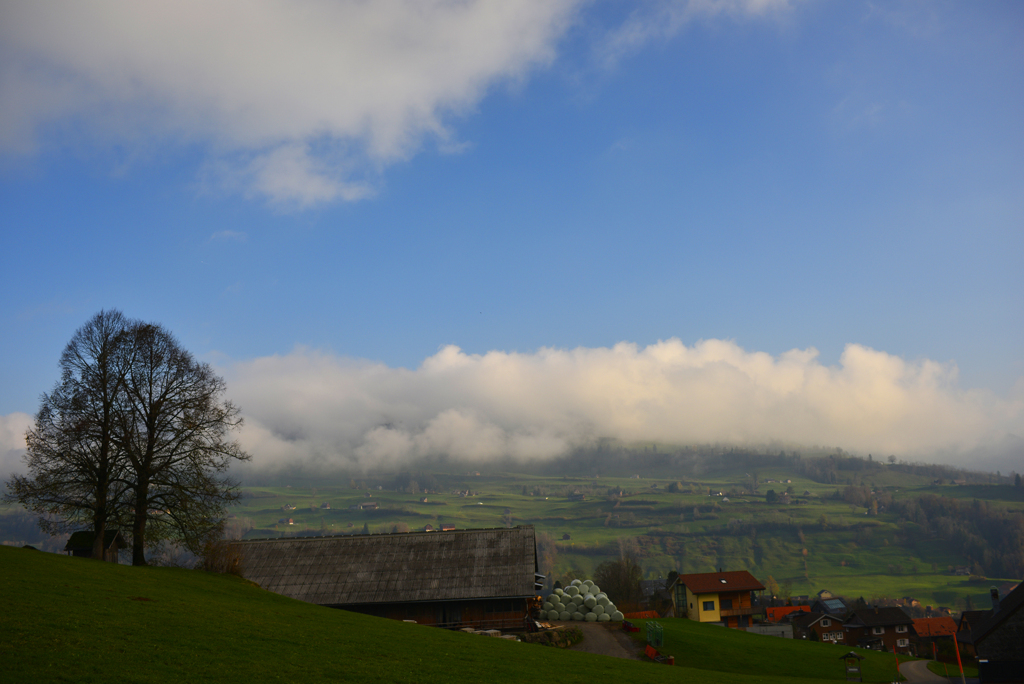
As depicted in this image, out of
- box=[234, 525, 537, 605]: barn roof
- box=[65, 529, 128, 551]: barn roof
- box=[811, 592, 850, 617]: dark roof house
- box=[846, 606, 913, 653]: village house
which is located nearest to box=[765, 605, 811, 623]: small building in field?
box=[811, 592, 850, 617]: dark roof house

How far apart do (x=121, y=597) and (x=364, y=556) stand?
3299 cm

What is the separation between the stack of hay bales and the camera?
55.8 meters

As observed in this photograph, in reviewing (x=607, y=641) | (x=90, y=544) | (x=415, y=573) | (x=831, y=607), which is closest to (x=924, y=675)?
(x=607, y=641)

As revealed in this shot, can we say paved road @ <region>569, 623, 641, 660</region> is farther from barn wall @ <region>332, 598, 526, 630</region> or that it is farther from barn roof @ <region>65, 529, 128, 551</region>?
barn roof @ <region>65, 529, 128, 551</region>

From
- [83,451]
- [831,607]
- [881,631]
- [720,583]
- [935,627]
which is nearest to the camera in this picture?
[83,451]

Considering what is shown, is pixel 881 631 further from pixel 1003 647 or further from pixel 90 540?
pixel 90 540

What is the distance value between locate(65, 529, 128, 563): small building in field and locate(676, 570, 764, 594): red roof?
68148 mm

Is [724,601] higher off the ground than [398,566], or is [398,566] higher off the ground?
[398,566]

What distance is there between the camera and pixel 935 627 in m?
116

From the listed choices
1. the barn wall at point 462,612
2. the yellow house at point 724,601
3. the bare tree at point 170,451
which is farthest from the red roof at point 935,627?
the bare tree at point 170,451

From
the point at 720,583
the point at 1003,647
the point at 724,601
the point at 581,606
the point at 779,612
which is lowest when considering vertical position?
the point at 779,612

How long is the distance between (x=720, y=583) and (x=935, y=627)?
190 feet

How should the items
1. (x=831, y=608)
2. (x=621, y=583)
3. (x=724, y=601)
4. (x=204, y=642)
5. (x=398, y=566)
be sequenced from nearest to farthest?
(x=204, y=642)
(x=398, y=566)
(x=724, y=601)
(x=621, y=583)
(x=831, y=608)

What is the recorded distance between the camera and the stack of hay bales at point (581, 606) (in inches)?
2197
